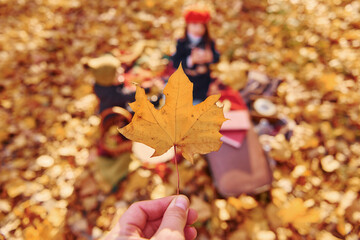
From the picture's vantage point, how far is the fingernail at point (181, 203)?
0.85 metres

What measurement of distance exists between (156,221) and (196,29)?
5.01 feet

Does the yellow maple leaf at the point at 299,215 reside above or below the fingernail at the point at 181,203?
below

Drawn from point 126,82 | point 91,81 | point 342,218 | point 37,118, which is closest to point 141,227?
point 342,218

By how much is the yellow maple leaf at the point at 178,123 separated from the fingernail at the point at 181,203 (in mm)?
224

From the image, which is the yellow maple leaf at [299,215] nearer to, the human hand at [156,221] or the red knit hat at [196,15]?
the human hand at [156,221]

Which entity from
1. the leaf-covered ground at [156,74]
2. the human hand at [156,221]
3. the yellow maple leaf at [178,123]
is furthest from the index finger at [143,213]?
the leaf-covered ground at [156,74]

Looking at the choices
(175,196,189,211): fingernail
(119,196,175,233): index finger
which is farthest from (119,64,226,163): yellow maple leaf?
(119,196,175,233): index finger

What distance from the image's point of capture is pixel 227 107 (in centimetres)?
179

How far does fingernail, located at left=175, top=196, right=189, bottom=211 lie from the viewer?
33.4 inches

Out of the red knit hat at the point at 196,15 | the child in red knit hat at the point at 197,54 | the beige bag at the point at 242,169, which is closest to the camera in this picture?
the beige bag at the point at 242,169

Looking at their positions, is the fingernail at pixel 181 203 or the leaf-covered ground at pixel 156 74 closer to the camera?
the fingernail at pixel 181 203

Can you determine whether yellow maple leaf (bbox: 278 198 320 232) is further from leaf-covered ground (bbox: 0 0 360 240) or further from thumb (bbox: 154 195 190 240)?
thumb (bbox: 154 195 190 240)

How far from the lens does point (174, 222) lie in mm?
789

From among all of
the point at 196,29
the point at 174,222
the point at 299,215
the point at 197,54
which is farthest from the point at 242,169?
the point at 196,29
